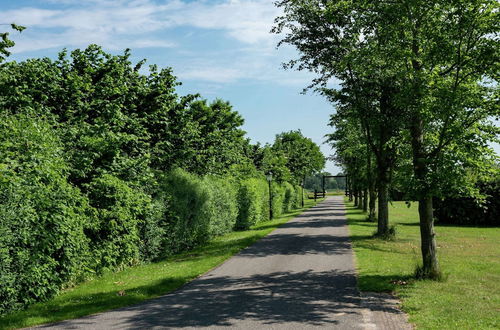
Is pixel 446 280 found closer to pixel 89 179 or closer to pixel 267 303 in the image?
pixel 267 303

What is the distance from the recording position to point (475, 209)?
96.0 ft

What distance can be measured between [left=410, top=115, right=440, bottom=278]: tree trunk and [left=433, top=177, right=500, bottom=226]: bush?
18846 millimetres

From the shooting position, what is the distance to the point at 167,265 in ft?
49.3

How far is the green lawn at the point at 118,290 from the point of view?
8.61m

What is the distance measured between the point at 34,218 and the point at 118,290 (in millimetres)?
3106

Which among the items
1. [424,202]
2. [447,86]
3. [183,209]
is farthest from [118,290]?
[447,86]

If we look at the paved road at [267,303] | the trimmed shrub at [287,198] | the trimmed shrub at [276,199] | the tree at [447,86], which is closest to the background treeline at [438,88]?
Result: the tree at [447,86]

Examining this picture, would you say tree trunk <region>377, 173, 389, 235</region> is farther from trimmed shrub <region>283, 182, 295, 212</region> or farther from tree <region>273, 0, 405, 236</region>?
trimmed shrub <region>283, 182, 295, 212</region>

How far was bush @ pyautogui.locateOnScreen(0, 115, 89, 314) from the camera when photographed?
27.9 feet

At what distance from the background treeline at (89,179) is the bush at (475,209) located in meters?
16.1

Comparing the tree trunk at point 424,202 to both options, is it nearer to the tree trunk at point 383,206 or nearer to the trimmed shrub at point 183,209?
the trimmed shrub at point 183,209

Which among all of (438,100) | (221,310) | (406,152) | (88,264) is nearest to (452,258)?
Result: (406,152)

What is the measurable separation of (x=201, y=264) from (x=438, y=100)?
9.42 metres

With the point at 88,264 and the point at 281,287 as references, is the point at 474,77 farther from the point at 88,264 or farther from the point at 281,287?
the point at 88,264
